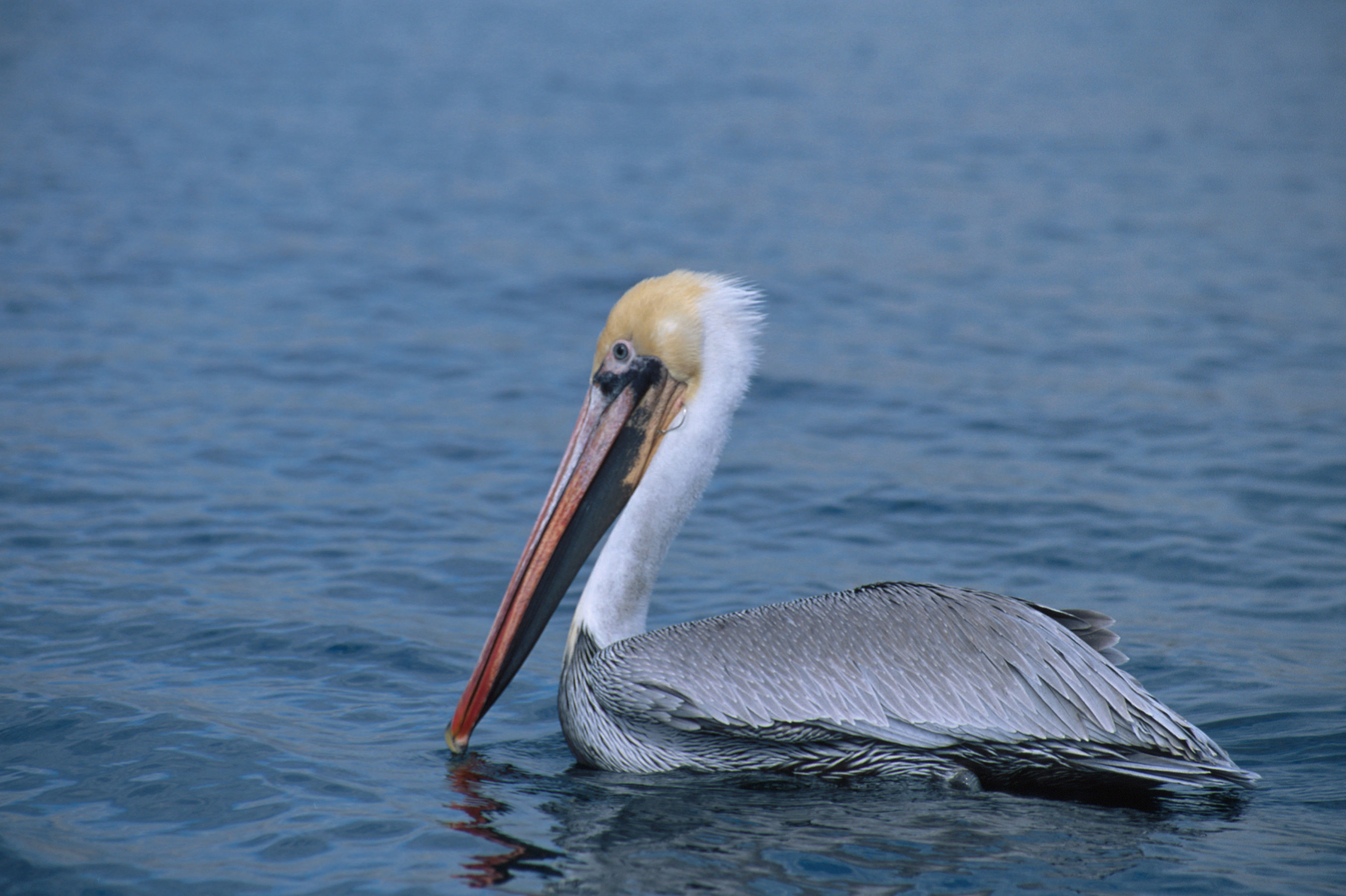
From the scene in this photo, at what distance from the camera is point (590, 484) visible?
466cm

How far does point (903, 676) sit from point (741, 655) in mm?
463

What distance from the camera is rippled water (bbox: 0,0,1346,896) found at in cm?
386

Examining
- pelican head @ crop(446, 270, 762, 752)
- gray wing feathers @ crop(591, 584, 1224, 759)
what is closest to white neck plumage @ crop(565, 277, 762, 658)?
pelican head @ crop(446, 270, 762, 752)

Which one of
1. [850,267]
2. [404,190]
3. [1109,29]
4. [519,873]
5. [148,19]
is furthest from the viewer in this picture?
[1109,29]

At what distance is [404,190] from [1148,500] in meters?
9.58

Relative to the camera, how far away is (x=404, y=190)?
14633mm

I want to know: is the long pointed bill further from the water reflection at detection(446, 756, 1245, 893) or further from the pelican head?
the water reflection at detection(446, 756, 1245, 893)

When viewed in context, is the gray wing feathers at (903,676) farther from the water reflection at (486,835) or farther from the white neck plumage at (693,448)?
the water reflection at (486,835)

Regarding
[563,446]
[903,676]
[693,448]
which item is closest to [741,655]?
[903,676]

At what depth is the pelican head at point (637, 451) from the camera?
4520 millimetres

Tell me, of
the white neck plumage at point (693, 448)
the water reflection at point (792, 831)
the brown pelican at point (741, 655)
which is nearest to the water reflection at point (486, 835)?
the water reflection at point (792, 831)

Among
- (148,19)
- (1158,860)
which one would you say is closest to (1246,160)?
(1158,860)

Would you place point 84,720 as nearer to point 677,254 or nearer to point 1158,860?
point 1158,860

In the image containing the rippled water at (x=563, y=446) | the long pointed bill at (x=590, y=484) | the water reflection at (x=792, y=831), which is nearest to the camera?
the water reflection at (x=792, y=831)
